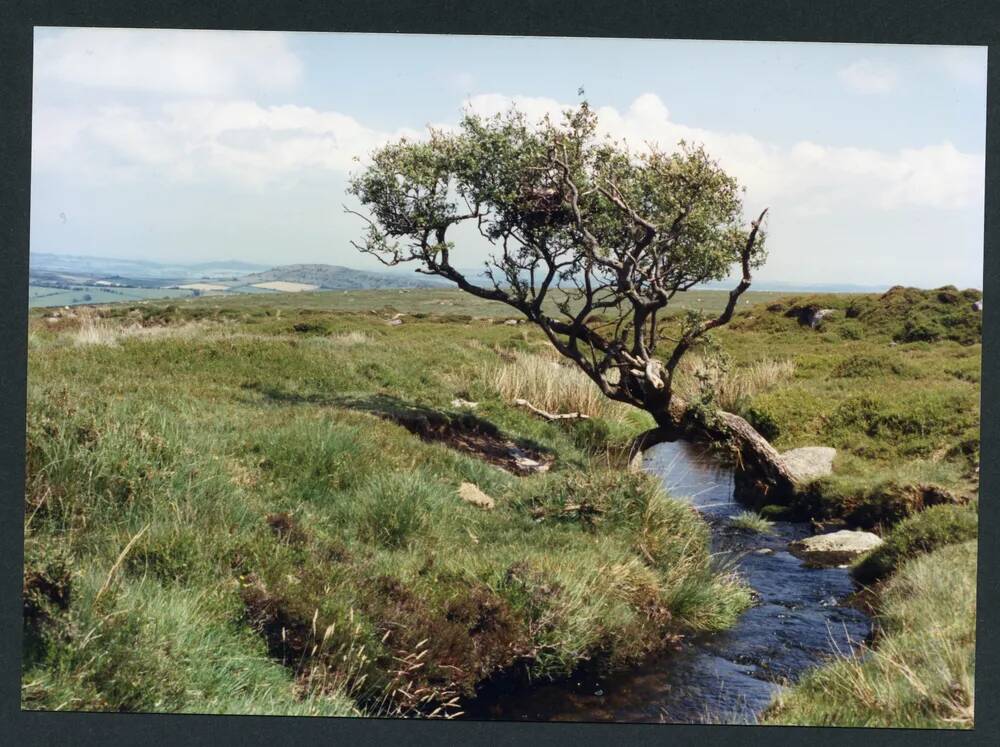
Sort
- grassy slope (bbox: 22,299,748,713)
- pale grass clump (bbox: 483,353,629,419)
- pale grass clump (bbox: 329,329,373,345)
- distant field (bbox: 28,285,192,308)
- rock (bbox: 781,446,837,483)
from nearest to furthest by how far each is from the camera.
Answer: grassy slope (bbox: 22,299,748,713), distant field (bbox: 28,285,192,308), rock (bbox: 781,446,837,483), pale grass clump (bbox: 483,353,629,419), pale grass clump (bbox: 329,329,373,345)

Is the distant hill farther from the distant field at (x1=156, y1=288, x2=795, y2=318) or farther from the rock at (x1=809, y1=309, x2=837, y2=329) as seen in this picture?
the rock at (x1=809, y1=309, x2=837, y2=329)

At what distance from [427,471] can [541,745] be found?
374cm

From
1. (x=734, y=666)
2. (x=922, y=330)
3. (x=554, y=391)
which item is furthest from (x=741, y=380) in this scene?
(x=734, y=666)

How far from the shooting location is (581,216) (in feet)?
38.9

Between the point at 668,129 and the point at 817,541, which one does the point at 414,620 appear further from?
the point at 668,129

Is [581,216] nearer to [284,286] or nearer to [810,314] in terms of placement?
[284,286]

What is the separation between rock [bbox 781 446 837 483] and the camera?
12.4 meters

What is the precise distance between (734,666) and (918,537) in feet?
9.14

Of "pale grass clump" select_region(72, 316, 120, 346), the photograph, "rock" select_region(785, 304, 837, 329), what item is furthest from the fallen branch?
"rock" select_region(785, 304, 837, 329)

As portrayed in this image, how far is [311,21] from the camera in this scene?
302 inches

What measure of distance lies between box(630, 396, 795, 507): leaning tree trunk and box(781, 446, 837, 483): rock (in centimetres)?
19

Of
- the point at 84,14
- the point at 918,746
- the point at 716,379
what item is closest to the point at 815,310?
the point at 716,379

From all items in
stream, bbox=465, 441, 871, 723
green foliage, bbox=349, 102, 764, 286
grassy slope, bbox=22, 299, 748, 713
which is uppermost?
green foliage, bbox=349, 102, 764, 286

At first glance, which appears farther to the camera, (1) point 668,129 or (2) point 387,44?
(1) point 668,129
